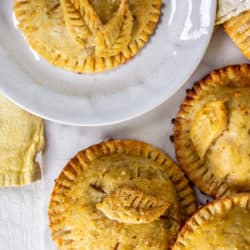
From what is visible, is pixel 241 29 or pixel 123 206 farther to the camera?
pixel 241 29

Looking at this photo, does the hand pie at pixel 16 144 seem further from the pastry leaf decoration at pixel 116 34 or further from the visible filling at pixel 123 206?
the pastry leaf decoration at pixel 116 34

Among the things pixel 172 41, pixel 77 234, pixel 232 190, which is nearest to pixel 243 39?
pixel 172 41

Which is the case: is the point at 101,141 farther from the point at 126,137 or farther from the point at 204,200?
the point at 204,200

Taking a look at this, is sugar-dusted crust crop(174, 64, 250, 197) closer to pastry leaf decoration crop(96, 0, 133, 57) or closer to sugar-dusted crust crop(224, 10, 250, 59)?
sugar-dusted crust crop(224, 10, 250, 59)

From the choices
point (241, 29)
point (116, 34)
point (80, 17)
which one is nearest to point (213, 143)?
point (241, 29)

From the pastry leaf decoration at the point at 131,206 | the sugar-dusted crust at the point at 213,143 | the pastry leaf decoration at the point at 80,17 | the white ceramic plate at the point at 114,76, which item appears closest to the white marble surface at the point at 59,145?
the sugar-dusted crust at the point at 213,143

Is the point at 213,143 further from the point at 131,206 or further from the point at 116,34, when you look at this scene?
the point at 116,34
